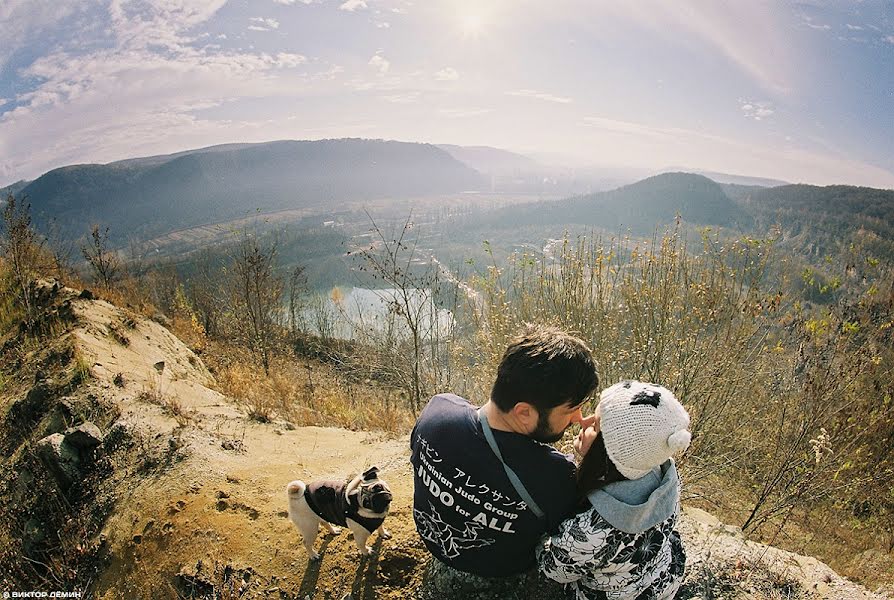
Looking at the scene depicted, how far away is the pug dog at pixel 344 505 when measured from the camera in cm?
250

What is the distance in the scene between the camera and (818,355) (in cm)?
495

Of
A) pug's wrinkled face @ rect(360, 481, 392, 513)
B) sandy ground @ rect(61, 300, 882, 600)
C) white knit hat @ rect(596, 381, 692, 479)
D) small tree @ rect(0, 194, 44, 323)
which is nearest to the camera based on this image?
white knit hat @ rect(596, 381, 692, 479)

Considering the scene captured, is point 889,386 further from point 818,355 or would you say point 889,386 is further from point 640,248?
point 640,248

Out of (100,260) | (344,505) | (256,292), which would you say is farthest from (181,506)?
(100,260)

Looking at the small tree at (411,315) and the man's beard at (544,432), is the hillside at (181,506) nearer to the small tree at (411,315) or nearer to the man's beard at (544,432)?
the man's beard at (544,432)

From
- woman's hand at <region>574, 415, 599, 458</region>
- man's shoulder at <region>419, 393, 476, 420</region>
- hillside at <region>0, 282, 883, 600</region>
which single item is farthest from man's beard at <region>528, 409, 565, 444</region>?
hillside at <region>0, 282, 883, 600</region>

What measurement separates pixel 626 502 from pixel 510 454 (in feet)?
1.66

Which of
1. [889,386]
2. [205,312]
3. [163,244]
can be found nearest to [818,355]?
[889,386]

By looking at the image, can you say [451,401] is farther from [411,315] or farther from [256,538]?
[411,315]

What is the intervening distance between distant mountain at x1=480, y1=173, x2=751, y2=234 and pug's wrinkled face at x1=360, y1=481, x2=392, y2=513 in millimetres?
120177

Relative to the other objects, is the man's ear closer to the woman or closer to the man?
the man

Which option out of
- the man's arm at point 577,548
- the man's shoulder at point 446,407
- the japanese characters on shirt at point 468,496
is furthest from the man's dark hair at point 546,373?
the man's arm at point 577,548

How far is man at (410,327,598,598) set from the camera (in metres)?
1.83

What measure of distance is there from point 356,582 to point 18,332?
7635 mm
